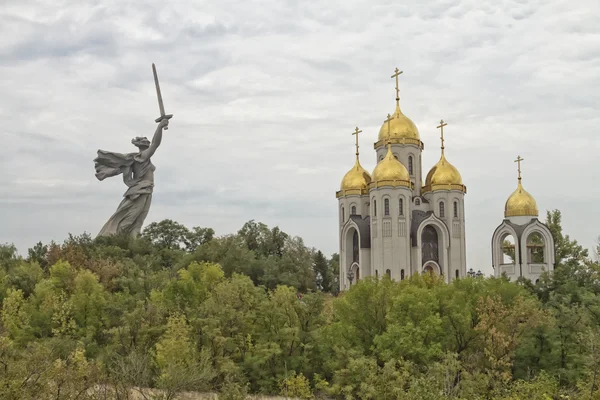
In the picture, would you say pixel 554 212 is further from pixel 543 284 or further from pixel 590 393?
pixel 590 393

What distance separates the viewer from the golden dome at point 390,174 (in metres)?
50.1

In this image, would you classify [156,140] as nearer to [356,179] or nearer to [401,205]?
[356,179]

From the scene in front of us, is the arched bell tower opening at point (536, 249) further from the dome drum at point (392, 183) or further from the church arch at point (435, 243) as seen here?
the dome drum at point (392, 183)

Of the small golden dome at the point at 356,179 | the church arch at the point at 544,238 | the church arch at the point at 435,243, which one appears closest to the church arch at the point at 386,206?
the church arch at the point at 435,243

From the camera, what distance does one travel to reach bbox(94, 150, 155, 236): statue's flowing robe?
148 feet

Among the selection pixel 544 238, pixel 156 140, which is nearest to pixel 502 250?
pixel 544 238

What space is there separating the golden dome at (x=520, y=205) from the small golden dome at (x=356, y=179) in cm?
1049

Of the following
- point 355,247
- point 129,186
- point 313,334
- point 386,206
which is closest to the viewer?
point 313,334

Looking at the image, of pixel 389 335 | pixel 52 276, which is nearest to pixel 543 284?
pixel 389 335

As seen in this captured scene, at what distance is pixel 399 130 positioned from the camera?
5409 cm

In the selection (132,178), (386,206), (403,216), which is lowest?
(403,216)

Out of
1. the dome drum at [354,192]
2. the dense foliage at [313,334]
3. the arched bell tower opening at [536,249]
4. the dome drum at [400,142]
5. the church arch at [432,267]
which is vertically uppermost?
the dome drum at [400,142]

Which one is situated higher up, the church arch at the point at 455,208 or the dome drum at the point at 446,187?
the dome drum at the point at 446,187

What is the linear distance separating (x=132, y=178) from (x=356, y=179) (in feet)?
53.5
